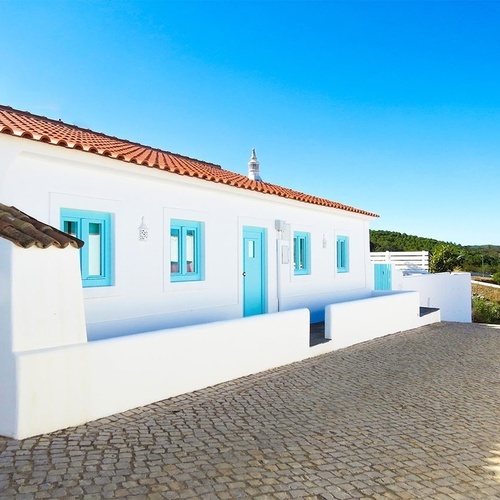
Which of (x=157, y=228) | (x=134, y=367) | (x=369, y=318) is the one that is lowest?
(x=369, y=318)

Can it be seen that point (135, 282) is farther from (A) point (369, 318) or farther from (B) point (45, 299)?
(A) point (369, 318)

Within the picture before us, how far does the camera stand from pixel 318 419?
541 cm

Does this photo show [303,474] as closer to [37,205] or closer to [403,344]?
[37,205]

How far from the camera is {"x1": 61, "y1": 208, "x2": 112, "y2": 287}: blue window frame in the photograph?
22.5 ft

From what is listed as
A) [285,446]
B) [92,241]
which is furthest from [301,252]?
[285,446]

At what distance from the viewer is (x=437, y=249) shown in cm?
2941

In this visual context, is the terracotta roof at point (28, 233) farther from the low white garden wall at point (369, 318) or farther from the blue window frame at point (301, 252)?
the blue window frame at point (301, 252)

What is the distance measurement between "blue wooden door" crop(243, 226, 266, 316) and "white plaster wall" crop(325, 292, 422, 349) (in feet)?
5.93

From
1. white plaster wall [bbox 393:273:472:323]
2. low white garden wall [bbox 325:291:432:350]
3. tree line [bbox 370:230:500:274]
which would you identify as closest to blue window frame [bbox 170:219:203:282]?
low white garden wall [bbox 325:291:432:350]

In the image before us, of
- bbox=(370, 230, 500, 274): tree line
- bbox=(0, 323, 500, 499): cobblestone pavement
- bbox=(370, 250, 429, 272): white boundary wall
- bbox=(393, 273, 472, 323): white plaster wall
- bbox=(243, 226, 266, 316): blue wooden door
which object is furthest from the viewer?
bbox=(370, 230, 500, 274): tree line

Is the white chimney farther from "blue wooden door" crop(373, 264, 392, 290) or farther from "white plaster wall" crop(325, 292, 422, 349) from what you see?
"blue wooden door" crop(373, 264, 392, 290)

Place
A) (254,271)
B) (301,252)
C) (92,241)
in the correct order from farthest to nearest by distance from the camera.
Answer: (301,252), (254,271), (92,241)

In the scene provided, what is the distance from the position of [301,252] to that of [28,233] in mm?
8476

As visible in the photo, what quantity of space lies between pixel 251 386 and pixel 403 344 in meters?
5.50
